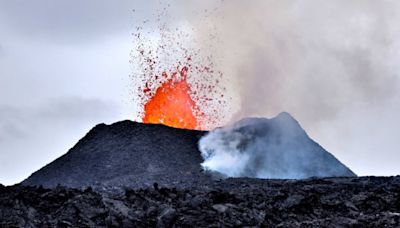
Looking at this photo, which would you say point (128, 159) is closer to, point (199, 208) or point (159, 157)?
point (159, 157)

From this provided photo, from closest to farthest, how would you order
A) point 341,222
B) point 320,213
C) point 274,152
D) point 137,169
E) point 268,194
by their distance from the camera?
point 341,222 → point 320,213 → point 268,194 → point 137,169 → point 274,152

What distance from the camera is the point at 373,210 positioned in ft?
99.3

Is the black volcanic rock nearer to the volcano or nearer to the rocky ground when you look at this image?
the volcano

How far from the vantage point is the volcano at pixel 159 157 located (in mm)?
45625

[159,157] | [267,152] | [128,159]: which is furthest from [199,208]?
[267,152]

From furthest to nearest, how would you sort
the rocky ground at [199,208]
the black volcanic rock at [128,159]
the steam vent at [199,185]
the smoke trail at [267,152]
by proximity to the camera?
1. the smoke trail at [267,152]
2. the black volcanic rock at [128,159]
3. the steam vent at [199,185]
4. the rocky ground at [199,208]

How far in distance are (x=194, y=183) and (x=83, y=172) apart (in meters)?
10.0

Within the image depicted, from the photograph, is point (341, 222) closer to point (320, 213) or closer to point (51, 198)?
point (320, 213)

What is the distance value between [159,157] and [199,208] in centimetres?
2090

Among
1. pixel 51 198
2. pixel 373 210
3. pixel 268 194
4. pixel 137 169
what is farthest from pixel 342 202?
pixel 137 169

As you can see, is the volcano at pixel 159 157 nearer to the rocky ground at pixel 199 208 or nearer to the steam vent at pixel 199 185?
the steam vent at pixel 199 185

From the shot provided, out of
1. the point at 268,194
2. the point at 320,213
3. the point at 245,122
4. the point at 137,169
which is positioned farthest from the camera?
the point at 245,122

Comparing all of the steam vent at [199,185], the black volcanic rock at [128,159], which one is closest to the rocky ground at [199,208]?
the steam vent at [199,185]

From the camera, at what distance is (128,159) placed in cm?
4869
